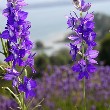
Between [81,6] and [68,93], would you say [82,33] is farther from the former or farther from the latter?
[68,93]

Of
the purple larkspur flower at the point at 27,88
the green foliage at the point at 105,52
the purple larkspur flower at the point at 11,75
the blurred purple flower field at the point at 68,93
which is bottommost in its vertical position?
the green foliage at the point at 105,52

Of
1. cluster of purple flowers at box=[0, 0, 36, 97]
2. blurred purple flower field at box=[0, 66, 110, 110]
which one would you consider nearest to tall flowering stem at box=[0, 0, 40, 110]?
cluster of purple flowers at box=[0, 0, 36, 97]

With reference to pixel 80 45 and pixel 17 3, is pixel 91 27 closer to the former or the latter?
pixel 80 45

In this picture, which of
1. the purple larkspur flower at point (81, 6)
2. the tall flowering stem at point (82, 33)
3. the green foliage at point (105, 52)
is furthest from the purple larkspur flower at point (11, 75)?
the green foliage at point (105, 52)

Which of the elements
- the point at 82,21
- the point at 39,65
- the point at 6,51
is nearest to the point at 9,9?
the point at 6,51

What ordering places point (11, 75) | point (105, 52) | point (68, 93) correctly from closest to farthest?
point (11, 75) < point (68, 93) < point (105, 52)

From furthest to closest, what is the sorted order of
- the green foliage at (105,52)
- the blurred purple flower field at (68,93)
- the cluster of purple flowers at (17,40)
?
the green foliage at (105,52) < the blurred purple flower field at (68,93) < the cluster of purple flowers at (17,40)

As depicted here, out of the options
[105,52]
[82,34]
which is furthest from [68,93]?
[105,52]

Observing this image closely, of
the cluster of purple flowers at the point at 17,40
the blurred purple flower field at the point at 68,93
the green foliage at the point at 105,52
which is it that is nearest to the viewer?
the cluster of purple flowers at the point at 17,40

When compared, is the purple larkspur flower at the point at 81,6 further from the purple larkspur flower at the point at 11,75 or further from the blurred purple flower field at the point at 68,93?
the blurred purple flower field at the point at 68,93
